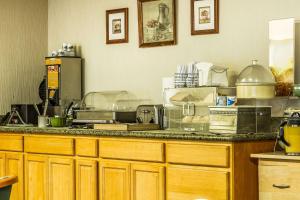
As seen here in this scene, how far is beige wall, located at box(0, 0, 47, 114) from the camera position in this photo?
286 inches

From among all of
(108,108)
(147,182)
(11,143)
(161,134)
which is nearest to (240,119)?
(161,134)

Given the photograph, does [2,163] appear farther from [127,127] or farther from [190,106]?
[190,106]

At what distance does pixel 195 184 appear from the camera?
4.93m

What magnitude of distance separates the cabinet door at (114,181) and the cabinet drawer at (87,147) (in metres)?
0.16

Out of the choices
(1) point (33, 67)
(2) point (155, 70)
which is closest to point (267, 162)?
(2) point (155, 70)

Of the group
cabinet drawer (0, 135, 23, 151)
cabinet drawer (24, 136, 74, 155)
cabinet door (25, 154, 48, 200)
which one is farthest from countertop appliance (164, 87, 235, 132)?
cabinet drawer (0, 135, 23, 151)

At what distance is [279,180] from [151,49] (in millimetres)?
2323

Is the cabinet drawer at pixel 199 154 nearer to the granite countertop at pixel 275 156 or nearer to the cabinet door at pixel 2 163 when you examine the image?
the granite countertop at pixel 275 156

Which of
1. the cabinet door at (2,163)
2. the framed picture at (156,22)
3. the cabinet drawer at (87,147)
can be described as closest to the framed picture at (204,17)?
the framed picture at (156,22)

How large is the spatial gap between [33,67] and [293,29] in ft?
11.5

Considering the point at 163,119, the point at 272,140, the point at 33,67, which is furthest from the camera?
the point at 33,67

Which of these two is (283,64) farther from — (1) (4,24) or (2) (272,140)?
(1) (4,24)

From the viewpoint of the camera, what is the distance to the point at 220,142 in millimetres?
4773

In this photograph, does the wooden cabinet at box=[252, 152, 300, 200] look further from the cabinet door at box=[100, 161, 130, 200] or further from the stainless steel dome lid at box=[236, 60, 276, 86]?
the cabinet door at box=[100, 161, 130, 200]
